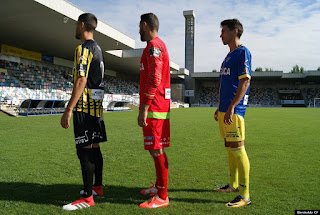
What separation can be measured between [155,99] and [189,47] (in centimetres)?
5756

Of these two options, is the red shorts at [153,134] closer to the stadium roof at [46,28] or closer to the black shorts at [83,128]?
the black shorts at [83,128]

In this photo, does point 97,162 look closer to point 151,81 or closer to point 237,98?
point 151,81

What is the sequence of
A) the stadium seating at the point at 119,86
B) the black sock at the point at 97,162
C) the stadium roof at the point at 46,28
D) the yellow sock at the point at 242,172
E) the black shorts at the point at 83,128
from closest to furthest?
1. the black shorts at the point at 83,128
2. the yellow sock at the point at 242,172
3. the black sock at the point at 97,162
4. the stadium roof at the point at 46,28
5. the stadium seating at the point at 119,86

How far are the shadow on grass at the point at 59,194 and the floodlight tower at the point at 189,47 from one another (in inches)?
2201

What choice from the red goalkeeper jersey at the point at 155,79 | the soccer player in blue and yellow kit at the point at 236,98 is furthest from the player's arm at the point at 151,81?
the soccer player in blue and yellow kit at the point at 236,98

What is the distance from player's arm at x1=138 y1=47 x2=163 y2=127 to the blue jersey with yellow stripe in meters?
0.91

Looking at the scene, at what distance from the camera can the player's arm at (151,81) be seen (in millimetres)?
2604

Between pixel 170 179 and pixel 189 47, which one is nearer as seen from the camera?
pixel 170 179

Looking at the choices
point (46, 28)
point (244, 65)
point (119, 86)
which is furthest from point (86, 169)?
point (119, 86)

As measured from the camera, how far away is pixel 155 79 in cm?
260

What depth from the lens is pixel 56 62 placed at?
32.6 meters

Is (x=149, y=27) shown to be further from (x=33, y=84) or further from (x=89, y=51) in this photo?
(x=33, y=84)

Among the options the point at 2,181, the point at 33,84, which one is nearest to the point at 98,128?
the point at 2,181

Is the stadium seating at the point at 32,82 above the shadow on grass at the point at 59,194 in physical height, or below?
above
